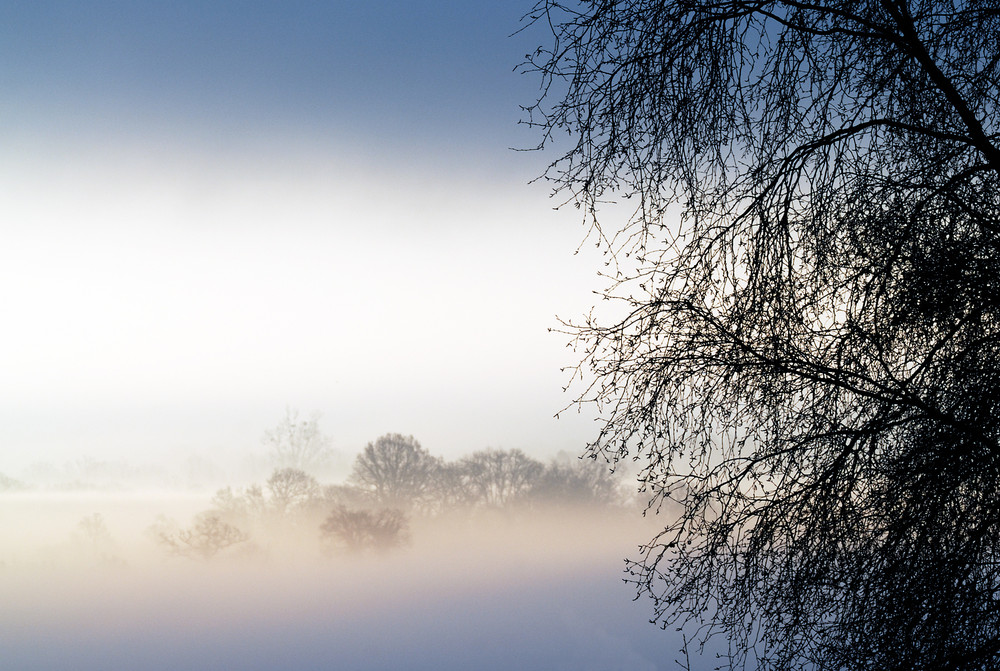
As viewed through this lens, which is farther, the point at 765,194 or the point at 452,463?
the point at 452,463

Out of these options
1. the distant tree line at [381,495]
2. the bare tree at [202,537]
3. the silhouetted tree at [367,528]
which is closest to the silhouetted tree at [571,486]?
the distant tree line at [381,495]

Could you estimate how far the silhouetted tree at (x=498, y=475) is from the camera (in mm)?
10500

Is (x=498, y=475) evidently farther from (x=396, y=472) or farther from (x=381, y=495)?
(x=381, y=495)

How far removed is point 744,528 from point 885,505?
540mm

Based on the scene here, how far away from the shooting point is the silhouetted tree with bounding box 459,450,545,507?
1050 cm

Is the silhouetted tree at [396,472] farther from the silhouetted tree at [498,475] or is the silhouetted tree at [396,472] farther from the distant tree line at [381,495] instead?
the silhouetted tree at [498,475]

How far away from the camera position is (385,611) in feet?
48.4

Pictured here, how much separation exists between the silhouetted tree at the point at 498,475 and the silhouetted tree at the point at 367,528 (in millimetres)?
1209

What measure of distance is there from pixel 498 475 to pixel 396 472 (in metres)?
1.61

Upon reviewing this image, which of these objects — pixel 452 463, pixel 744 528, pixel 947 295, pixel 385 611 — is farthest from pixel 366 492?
pixel 947 295

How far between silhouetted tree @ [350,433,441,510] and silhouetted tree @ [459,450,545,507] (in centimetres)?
58

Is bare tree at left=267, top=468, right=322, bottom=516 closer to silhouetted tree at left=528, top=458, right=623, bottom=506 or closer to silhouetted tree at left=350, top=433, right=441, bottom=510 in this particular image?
silhouetted tree at left=350, top=433, right=441, bottom=510

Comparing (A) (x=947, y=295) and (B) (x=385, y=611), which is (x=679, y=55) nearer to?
(A) (x=947, y=295)

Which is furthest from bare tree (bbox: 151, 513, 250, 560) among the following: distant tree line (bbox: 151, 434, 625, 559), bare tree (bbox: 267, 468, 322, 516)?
bare tree (bbox: 267, 468, 322, 516)
